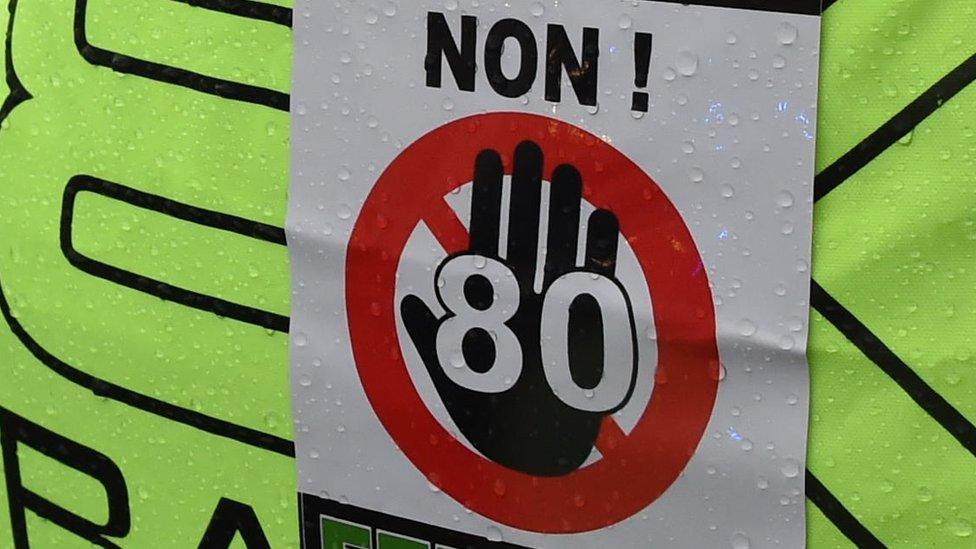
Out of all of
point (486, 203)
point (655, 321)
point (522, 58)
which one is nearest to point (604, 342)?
point (655, 321)

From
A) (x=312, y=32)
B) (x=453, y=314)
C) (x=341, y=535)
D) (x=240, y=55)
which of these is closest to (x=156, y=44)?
(x=240, y=55)

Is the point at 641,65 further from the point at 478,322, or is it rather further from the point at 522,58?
the point at 478,322

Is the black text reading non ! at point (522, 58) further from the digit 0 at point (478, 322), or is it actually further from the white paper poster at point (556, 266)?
the digit 0 at point (478, 322)

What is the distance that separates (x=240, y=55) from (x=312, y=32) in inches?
4.4

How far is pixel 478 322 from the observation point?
1.36 metres

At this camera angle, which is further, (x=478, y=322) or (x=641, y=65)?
→ (x=478, y=322)

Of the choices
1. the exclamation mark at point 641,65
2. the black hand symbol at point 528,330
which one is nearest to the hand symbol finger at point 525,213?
the black hand symbol at point 528,330

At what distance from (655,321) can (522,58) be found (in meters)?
0.31

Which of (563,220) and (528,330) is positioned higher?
(563,220)

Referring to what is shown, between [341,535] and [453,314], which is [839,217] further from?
[341,535]

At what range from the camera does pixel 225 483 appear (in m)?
1.58

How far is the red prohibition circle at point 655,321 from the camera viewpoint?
4.18 ft

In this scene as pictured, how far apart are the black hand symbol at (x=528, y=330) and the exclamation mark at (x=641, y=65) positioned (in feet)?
0.32

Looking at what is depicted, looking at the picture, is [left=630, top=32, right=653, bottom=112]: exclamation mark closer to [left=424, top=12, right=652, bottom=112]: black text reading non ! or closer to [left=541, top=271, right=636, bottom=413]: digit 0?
[left=424, top=12, right=652, bottom=112]: black text reading non !
